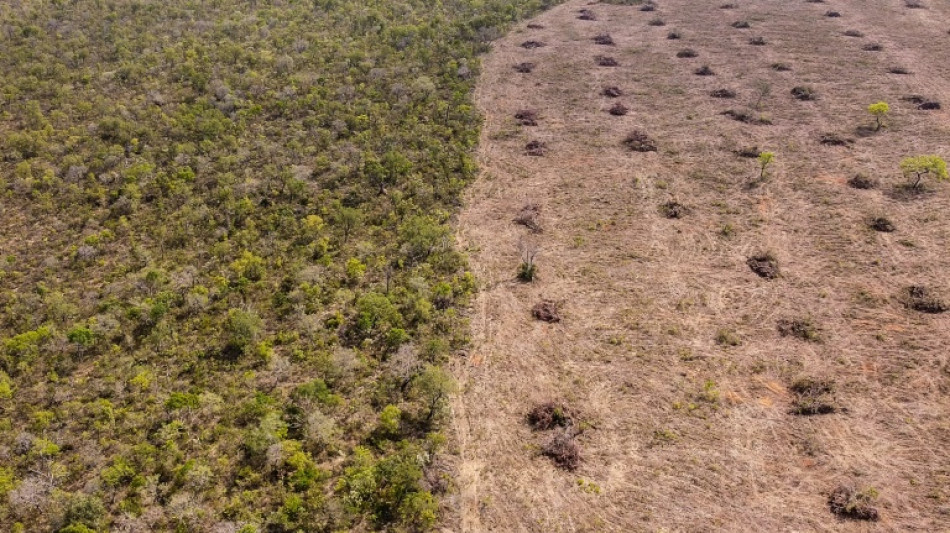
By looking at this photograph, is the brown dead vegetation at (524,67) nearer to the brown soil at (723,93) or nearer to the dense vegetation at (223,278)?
the dense vegetation at (223,278)

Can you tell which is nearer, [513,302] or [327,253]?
[513,302]

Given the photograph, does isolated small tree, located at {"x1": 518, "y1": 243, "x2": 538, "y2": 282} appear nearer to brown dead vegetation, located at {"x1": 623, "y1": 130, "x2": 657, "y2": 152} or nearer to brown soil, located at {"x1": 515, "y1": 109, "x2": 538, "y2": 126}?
brown dead vegetation, located at {"x1": 623, "y1": 130, "x2": 657, "y2": 152}

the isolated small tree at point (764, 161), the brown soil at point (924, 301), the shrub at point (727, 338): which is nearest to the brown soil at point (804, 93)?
the isolated small tree at point (764, 161)

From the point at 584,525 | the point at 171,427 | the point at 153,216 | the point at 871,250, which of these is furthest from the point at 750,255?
the point at 153,216

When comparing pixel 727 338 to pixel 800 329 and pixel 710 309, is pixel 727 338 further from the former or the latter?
pixel 800 329

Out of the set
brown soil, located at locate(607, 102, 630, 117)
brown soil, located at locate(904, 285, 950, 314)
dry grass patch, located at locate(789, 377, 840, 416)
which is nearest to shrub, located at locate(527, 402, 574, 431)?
dry grass patch, located at locate(789, 377, 840, 416)

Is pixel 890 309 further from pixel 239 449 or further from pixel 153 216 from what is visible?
pixel 153 216

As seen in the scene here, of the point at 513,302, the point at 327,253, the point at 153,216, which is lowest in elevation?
the point at 513,302
